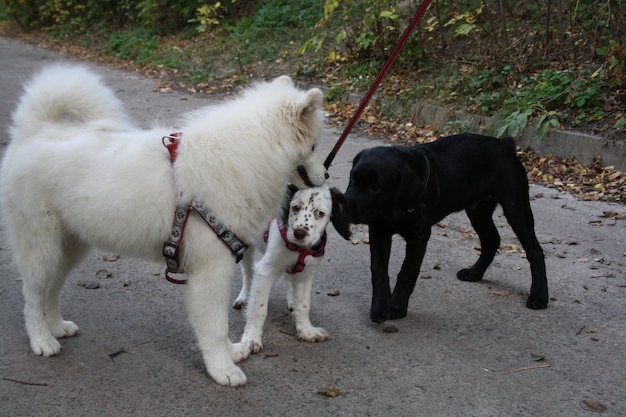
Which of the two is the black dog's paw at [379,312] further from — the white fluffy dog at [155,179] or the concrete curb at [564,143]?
the concrete curb at [564,143]

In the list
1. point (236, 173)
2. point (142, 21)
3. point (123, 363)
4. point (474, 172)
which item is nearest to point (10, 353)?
point (123, 363)

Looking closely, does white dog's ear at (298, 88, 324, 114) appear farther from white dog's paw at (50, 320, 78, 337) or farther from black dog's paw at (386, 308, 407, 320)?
white dog's paw at (50, 320, 78, 337)

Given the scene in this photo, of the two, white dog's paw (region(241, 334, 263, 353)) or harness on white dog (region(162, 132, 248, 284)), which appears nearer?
harness on white dog (region(162, 132, 248, 284))

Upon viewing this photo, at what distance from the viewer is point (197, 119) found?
11.3 ft

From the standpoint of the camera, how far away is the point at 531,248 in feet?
15.0

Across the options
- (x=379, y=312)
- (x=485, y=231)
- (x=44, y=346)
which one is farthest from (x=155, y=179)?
(x=485, y=231)

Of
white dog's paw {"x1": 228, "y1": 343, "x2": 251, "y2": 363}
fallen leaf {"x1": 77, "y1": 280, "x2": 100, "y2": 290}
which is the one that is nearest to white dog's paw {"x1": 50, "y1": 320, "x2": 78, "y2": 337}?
fallen leaf {"x1": 77, "y1": 280, "x2": 100, "y2": 290}

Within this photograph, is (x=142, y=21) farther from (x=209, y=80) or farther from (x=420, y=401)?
(x=420, y=401)

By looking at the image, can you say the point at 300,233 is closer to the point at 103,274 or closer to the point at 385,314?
the point at 385,314

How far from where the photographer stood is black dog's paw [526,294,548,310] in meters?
4.50

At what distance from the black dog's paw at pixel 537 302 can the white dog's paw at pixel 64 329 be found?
3013 millimetres

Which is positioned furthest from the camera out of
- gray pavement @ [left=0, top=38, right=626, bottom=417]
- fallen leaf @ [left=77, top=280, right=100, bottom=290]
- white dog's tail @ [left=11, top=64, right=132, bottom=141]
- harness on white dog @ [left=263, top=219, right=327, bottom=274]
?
fallen leaf @ [left=77, top=280, right=100, bottom=290]

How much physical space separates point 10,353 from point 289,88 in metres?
2.16

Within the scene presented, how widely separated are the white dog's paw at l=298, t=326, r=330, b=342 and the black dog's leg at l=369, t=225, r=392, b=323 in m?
0.37
